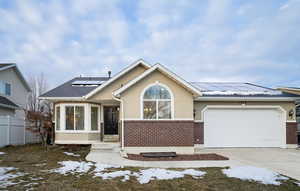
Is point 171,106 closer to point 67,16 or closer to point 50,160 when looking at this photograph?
point 50,160

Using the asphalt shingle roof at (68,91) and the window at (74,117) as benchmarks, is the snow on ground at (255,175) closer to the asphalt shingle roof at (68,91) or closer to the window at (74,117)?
the window at (74,117)

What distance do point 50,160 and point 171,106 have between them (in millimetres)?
6067

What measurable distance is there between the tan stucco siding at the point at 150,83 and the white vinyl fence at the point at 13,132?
Answer: 812 cm

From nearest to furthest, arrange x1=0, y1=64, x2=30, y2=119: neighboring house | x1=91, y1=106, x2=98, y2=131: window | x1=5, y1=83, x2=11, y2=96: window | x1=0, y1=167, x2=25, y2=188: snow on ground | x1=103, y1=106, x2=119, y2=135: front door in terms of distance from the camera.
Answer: x1=0, y1=167, x2=25, y2=188: snow on ground < x1=91, y1=106, x2=98, y2=131: window < x1=103, y1=106, x2=119, y2=135: front door < x1=0, y1=64, x2=30, y2=119: neighboring house < x1=5, y1=83, x2=11, y2=96: window

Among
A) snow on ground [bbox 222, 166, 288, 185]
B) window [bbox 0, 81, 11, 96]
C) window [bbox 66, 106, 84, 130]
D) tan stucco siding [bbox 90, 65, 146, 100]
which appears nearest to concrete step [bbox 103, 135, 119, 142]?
window [bbox 66, 106, 84, 130]

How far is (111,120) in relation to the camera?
49.4ft

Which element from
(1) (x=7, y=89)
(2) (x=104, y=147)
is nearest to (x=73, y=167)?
A: (2) (x=104, y=147)

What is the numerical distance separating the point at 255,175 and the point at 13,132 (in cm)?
1448

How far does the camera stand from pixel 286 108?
552 inches

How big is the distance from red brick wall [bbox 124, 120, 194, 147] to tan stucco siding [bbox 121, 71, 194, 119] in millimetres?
421

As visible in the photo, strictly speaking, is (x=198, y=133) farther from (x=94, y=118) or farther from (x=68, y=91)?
(x=68, y=91)

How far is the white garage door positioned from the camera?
13.8 meters

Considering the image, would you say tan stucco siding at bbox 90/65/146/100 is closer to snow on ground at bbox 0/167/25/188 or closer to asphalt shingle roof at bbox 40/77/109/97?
asphalt shingle roof at bbox 40/77/109/97

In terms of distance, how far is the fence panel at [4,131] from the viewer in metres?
13.6
